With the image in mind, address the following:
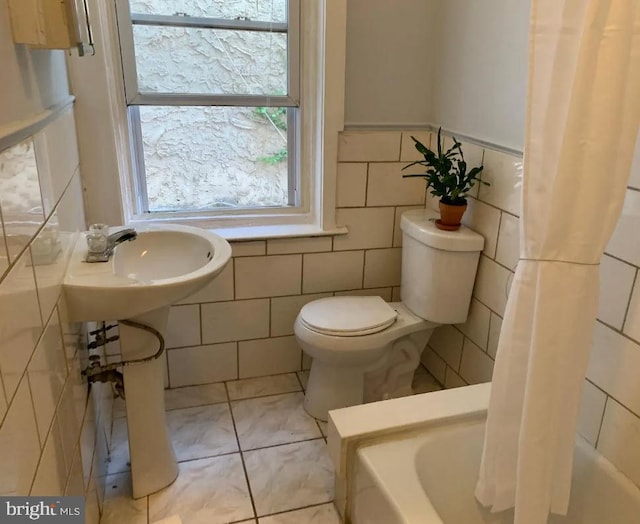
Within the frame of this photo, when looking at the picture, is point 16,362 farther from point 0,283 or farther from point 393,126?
point 393,126

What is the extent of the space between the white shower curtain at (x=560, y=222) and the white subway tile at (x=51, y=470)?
3.16 ft

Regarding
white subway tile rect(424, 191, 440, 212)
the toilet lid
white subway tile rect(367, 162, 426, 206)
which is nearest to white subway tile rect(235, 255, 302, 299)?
the toilet lid

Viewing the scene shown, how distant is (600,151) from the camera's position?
3.30 ft

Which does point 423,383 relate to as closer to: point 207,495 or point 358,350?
point 358,350

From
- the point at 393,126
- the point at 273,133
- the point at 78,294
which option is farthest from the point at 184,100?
the point at 78,294

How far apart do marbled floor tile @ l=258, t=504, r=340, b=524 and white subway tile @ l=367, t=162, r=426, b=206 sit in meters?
1.21

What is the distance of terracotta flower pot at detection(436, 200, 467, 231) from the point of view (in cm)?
197

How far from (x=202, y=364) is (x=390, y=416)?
1080 millimetres

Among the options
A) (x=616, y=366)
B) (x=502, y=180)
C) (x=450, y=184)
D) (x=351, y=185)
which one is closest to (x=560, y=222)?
(x=616, y=366)

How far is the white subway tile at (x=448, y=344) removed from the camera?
7.38 ft

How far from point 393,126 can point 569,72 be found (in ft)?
4.14

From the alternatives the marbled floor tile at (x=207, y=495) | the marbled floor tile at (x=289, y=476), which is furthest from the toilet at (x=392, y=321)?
the marbled floor tile at (x=207, y=495)

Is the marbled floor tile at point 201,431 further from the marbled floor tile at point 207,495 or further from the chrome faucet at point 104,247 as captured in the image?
the chrome faucet at point 104,247

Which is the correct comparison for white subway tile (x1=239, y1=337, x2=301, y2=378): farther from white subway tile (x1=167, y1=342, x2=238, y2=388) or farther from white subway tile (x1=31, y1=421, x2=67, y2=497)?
white subway tile (x1=31, y1=421, x2=67, y2=497)
